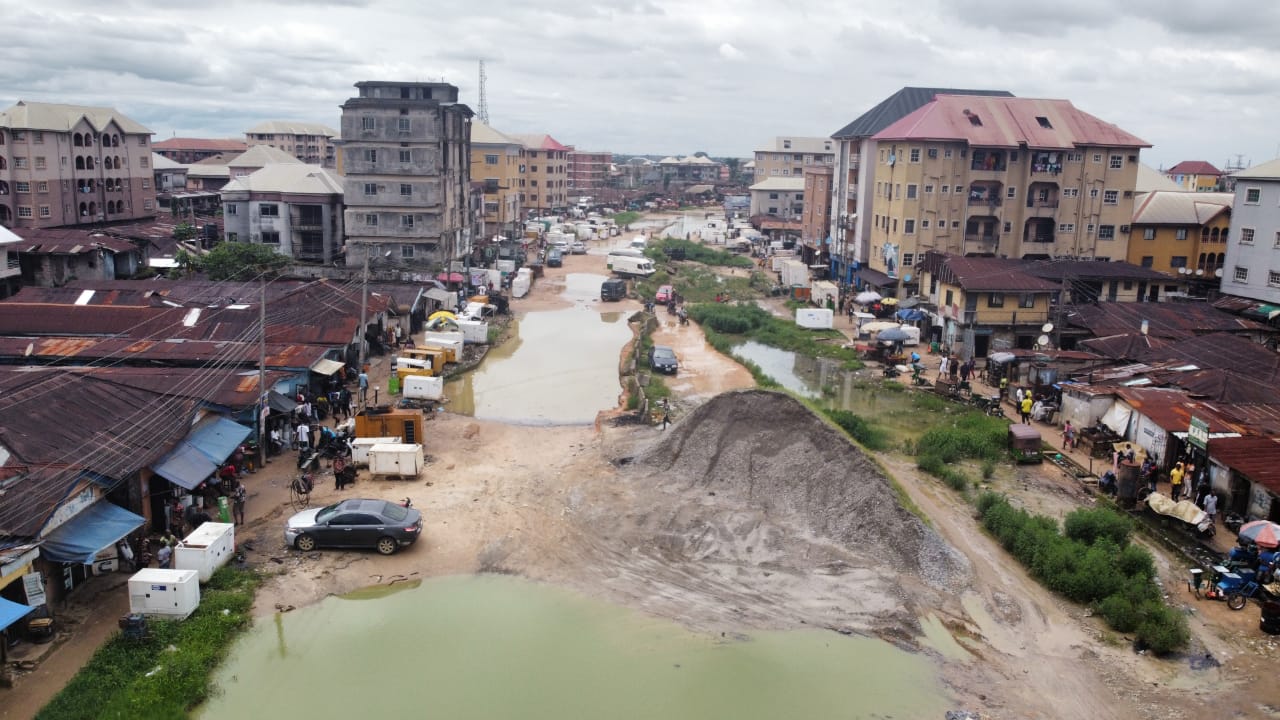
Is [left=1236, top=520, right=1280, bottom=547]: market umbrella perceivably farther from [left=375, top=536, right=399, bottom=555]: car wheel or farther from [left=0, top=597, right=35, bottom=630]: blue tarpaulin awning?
[left=0, top=597, right=35, bottom=630]: blue tarpaulin awning

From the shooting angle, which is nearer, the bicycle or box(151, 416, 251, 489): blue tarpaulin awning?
box(151, 416, 251, 489): blue tarpaulin awning

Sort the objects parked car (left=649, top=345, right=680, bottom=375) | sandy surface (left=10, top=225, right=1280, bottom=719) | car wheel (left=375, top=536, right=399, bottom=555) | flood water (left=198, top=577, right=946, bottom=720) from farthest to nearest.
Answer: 1. parked car (left=649, top=345, right=680, bottom=375)
2. car wheel (left=375, top=536, right=399, bottom=555)
3. sandy surface (left=10, top=225, right=1280, bottom=719)
4. flood water (left=198, top=577, right=946, bottom=720)

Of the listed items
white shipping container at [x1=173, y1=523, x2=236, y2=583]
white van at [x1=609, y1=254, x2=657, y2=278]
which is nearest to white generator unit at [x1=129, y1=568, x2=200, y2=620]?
white shipping container at [x1=173, y1=523, x2=236, y2=583]

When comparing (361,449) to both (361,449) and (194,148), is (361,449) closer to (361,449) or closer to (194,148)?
(361,449)

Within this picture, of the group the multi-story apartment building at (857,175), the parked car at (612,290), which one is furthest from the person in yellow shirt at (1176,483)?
the parked car at (612,290)

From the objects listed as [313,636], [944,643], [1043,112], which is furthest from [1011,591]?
[1043,112]

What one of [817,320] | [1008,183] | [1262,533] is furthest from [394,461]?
[1008,183]

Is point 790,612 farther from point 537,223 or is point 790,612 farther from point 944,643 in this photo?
point 537,223
